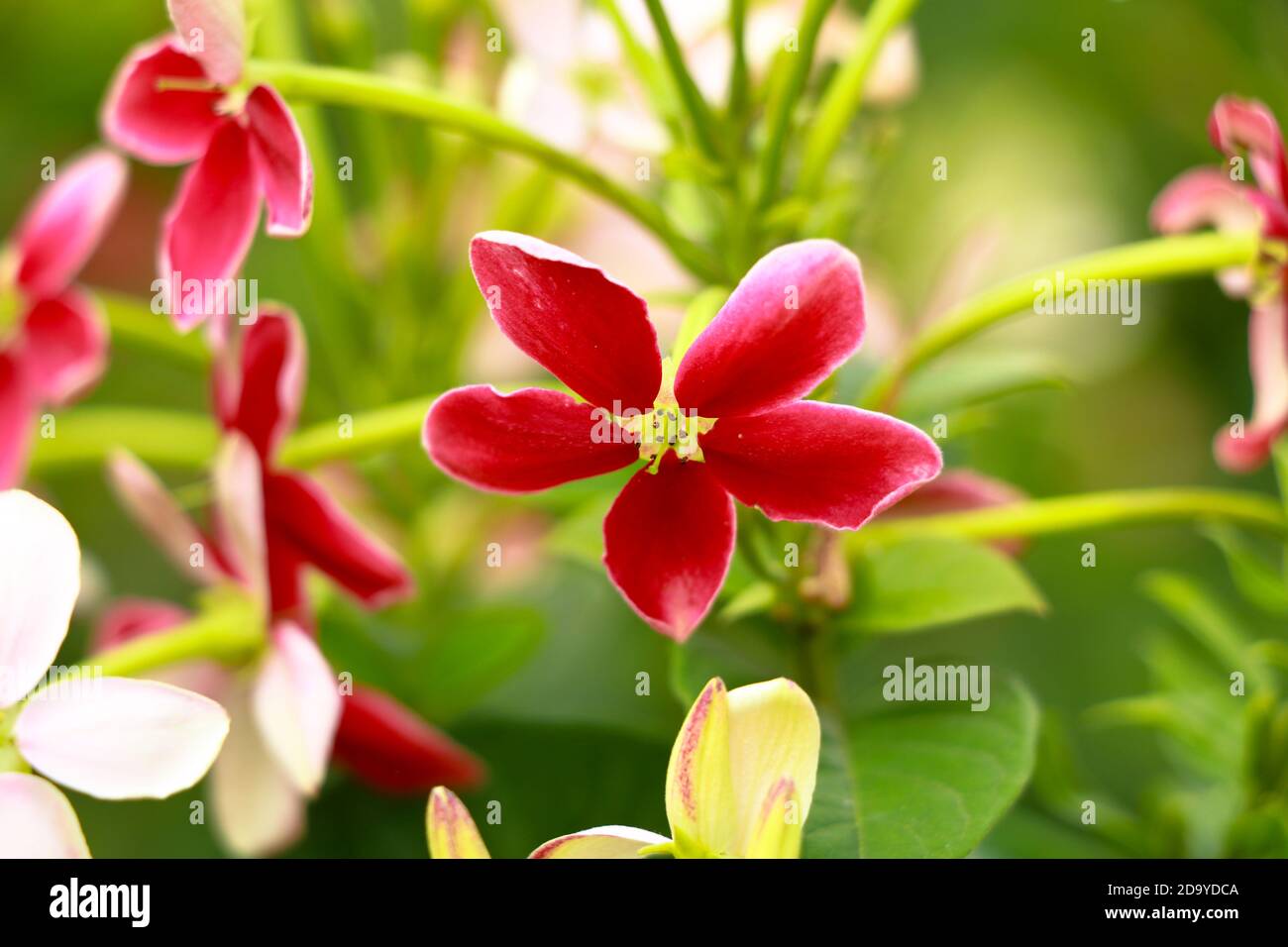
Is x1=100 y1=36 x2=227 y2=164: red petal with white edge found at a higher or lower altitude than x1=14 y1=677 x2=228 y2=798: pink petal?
higher

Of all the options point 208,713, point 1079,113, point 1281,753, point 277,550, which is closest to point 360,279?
point 277,550

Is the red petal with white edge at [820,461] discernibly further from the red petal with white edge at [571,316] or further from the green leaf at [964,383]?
the green leaf at [964,383]

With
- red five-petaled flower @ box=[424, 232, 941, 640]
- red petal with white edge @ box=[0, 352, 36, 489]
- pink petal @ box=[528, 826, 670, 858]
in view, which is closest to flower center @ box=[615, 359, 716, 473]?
red five-petaled flower @ box=[424, 232, 941, 640]

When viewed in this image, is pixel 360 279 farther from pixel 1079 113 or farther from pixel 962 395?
pixel 1079 113

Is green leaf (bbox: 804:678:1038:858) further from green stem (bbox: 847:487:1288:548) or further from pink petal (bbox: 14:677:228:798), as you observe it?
pink petal (bbox: 14:677:228:798)

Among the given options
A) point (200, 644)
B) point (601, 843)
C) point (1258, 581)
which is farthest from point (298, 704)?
point (1258, 581)

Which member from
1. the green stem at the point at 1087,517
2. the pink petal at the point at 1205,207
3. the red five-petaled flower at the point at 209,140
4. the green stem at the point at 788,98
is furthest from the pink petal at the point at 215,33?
the pink petal at the point at 1205,207
